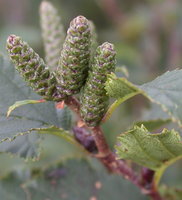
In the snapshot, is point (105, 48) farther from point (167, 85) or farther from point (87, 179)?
point (87, 179)

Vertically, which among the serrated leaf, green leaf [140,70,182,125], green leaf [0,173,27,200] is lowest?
green leaf [0,173,27,200]

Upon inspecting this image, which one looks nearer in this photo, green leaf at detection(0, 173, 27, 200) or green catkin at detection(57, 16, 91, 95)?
green catkin at detection(57, 16, 91, 95)

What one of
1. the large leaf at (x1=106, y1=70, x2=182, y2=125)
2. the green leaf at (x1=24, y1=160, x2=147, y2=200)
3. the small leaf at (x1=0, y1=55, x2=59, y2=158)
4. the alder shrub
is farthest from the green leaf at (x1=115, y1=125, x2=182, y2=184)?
the green leaf at (x1=24, y1=160, x2=147, y2=200)

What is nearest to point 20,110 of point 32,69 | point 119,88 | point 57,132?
point 57,132

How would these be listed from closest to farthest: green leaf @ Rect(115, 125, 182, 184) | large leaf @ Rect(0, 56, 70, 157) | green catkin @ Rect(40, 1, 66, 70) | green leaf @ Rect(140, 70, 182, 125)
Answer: green leaf @ Rect(140, 70, 182, 125)
green leaf @ Rect(115, 125, 182, 184)
large leaf @ Rect(0, 56, 70, 157)
green catkin @ Rect(40, 1, 66, 70)

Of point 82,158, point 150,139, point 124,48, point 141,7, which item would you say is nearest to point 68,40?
point 150,139

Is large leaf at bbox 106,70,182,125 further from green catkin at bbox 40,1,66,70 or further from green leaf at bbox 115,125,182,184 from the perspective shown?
green catkin at bbox 40,1,66,70

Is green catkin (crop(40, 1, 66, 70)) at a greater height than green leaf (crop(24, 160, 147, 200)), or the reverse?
green catkin (crop(40, 1, 66, 70))

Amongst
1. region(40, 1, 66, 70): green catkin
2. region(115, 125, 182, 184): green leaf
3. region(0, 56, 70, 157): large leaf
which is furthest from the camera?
region(40, 1, 66, 70): green catkin
